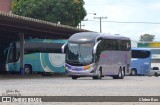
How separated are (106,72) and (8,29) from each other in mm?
10184

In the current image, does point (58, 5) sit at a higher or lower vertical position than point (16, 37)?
higher

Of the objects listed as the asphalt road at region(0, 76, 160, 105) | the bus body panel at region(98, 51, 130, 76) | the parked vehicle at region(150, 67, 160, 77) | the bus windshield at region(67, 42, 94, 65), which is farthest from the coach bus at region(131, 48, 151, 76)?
the asphalt road at region(0, 76, 160, 105)

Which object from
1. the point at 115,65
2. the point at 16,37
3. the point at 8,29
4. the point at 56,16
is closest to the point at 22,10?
the point at 56,16

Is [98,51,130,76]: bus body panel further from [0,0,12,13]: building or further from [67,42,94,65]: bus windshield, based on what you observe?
[0,0,12,13]: building

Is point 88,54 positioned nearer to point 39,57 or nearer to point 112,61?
point 112,61

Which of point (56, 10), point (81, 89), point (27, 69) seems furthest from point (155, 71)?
point (81, 89)

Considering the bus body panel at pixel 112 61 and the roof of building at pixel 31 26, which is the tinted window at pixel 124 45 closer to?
the bus body panel at pixel 112 61

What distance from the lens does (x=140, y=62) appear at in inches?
2370

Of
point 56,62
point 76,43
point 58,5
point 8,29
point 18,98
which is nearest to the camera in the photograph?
point 18,98

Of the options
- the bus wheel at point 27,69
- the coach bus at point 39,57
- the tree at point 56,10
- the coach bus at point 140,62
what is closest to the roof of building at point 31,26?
the coach bus at point 39,57

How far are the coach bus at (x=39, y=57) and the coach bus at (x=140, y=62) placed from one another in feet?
43.4

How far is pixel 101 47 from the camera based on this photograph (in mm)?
37594

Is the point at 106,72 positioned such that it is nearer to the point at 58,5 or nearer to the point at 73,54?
the point at 73,54

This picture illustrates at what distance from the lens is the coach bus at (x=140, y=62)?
59781 mm
